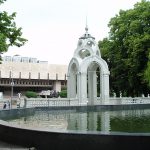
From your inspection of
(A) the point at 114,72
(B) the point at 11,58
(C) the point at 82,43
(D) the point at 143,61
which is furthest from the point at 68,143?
(B) the point at 11,58

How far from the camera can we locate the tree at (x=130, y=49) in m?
42.7

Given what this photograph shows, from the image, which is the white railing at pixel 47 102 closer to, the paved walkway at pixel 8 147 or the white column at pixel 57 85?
the paved walkway at pixel 8 147

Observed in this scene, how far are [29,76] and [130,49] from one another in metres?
52.1

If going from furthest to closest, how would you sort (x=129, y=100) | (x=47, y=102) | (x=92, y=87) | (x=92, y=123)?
(x=129, y=100) → (x=92, y=87) → (x=47, y=102) → (x=92, y=123)

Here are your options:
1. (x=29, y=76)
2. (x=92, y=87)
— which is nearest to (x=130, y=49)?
(x=92, y=87)

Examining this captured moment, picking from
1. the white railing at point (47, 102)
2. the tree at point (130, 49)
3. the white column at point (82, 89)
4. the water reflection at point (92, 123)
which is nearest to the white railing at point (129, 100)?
the tree at point (130, 49)

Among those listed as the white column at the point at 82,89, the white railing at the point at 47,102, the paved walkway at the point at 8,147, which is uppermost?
the white column at the point at 82,89

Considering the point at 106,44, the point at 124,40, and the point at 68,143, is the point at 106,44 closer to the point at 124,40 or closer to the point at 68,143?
the point at 124,40

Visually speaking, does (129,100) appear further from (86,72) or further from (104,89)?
(86,72)

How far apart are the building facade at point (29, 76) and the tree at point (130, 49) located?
43734 mm

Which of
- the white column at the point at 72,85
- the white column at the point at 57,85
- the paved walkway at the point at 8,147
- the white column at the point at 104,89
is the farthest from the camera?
the white column at the point at 57,85

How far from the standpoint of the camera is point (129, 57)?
44.9 metres

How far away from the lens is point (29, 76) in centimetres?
9225

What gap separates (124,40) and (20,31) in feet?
87.3
